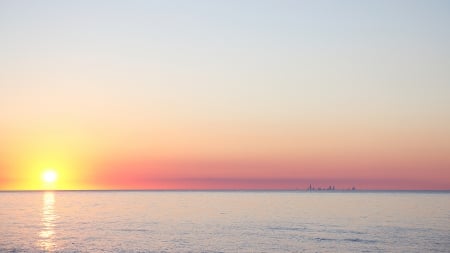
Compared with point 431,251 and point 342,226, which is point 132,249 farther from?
point 342,226

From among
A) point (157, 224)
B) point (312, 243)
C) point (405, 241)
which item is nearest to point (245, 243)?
point (312, 243)

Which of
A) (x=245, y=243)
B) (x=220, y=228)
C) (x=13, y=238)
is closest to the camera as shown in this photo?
(x=245, y=243)

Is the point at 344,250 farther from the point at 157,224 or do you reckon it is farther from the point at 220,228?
the point at 157,224

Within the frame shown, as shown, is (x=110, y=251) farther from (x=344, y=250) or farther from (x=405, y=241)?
(x=405, y=241)

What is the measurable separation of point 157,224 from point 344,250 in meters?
47.8

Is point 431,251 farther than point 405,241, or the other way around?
point 405,241

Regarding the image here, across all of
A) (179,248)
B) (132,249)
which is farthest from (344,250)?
(132,249)

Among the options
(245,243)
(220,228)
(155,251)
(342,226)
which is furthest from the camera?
(342,226)

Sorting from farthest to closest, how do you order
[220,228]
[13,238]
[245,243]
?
[220,228]
[13,238]
[245,243]

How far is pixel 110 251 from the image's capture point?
66.4 metres

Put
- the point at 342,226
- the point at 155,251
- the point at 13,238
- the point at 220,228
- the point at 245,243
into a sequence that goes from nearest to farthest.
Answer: the point at 155,251 < the point at 245,243 < the point at 13,238 < the point at 220,228 < the point at 342,226

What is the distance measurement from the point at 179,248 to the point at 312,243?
801 inches

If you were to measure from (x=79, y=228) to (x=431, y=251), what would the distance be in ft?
212

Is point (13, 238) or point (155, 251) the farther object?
point (13, 238)
